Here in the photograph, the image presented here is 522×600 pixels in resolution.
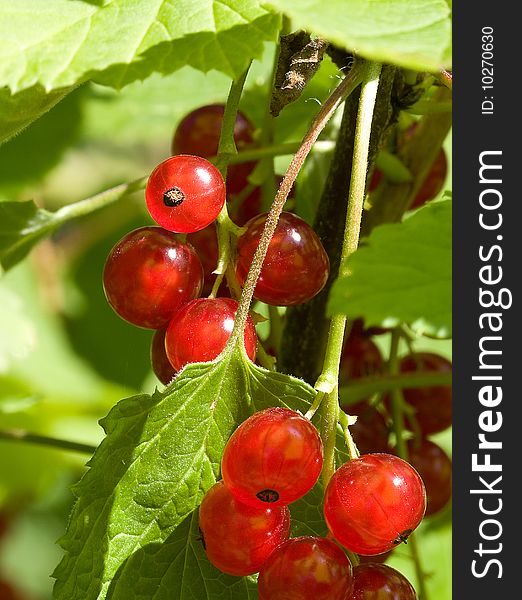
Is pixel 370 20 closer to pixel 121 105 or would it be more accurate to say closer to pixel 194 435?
pixel 194 435

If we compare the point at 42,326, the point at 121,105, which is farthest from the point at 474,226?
the point at 42,326

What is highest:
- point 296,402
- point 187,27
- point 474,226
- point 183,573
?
point 187,27

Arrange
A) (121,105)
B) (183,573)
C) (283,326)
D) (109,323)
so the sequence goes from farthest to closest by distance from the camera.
A: (109,323), (121,105), (283,326), (183,573)

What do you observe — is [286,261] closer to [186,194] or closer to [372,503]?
[186,194]

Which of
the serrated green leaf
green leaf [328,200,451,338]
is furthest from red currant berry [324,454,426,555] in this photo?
the serrated green leaf

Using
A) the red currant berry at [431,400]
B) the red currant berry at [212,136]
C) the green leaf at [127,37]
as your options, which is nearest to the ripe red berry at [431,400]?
the red currant berry at [431,400]

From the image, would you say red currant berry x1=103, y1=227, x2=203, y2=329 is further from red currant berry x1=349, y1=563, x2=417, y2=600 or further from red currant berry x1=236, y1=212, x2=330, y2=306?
red currant berry x1=349, y1=563, x2=417, y2=600
